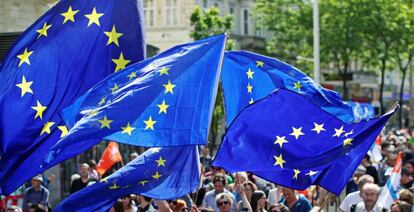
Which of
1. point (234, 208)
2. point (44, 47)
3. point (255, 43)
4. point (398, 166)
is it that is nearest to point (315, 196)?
point (398, 166)

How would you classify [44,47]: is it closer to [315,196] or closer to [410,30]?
[315,196]

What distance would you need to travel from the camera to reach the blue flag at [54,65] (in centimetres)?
1108

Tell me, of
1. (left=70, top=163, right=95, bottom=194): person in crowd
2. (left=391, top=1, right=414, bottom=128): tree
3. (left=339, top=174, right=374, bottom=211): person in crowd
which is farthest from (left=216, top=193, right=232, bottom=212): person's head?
(left=391, top=1, right=414, bottom=128): tree

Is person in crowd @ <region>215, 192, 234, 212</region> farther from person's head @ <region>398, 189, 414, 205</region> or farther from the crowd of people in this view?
person's head @ <region>398, 189, 414, 205</region>

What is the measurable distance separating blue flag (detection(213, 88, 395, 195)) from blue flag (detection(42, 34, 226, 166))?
70cm

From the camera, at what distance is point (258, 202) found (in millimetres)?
13586

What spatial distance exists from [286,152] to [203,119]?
1.23 meters

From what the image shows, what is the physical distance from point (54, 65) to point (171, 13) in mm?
40617

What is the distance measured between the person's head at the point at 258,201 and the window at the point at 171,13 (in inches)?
1508

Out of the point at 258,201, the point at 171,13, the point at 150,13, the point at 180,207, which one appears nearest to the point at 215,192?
the point at 258,201

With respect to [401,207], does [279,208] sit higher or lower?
lower

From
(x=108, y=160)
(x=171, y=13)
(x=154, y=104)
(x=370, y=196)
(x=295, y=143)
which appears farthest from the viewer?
(x=171, y=13)

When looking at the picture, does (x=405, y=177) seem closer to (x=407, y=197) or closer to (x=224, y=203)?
(x=407, y=197)

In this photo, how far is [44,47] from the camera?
37.7 ft
